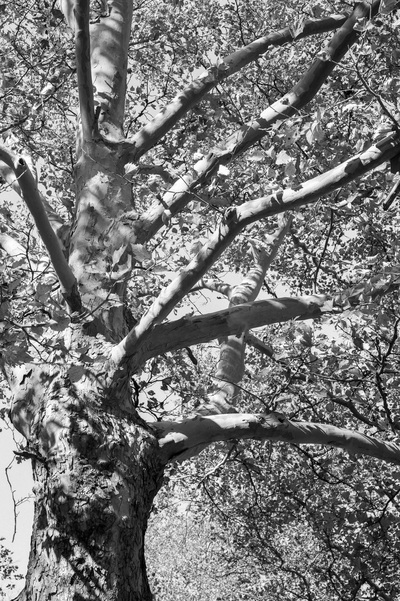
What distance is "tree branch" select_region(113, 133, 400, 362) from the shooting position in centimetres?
342

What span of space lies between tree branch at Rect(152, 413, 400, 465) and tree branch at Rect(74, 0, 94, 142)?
258 cm

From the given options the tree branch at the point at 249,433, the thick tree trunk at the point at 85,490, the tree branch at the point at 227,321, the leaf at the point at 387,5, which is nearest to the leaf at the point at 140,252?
the tree branch at the point at 227,321

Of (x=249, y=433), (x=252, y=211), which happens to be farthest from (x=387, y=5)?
(x=249, y=433)

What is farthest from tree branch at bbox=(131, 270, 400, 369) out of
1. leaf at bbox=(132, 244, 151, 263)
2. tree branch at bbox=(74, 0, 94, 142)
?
tree branch at bbox=(74, 0, 94, 142)

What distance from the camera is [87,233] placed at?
5039 mm

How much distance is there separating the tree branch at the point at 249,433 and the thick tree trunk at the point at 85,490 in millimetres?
186

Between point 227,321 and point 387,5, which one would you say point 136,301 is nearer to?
point 227,321

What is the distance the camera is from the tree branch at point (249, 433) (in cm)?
452

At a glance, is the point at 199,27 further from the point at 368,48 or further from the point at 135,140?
the point at 368,48

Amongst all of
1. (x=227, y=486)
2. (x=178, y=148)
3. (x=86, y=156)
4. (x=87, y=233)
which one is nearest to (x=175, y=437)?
(x=87, y=233)

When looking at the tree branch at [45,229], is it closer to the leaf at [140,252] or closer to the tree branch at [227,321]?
the tree branch at [227,321]

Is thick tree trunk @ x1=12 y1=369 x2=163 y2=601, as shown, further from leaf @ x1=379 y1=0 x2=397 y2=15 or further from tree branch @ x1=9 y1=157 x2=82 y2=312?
leaf @ x1=379 y1=0 x2=397 y2=15

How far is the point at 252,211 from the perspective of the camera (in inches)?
143

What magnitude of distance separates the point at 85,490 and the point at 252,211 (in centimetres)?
→ 194
